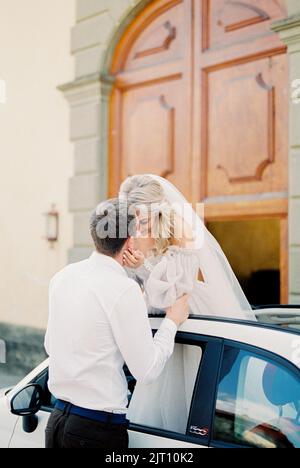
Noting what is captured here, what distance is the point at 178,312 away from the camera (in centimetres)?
254

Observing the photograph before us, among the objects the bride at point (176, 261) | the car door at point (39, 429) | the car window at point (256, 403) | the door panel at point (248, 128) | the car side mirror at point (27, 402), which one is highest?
the door panel at point (248, 128)

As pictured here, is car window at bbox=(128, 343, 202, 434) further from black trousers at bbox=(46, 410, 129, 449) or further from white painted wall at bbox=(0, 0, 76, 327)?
white painted wall at bbox=(0, 0, 76, 327)

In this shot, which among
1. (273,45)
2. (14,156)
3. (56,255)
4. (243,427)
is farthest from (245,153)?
(243,427)

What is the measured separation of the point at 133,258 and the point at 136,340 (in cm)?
48

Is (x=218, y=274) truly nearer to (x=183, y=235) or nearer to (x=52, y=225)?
(x=183, y=235)

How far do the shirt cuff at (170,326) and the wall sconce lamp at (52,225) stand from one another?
548cm

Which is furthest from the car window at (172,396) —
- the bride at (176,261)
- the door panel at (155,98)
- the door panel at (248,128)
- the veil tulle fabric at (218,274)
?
the door panel at (155,98)

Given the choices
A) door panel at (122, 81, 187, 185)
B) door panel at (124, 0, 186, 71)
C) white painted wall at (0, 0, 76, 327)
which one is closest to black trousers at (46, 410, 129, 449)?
door panel at (122, 81, 187, 185)

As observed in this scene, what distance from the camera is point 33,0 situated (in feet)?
27.1

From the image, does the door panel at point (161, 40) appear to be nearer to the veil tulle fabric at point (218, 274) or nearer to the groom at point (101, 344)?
the veil tulle fabric at point (218, 274)

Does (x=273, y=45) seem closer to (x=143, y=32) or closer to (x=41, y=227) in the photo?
(x=143, y=32)

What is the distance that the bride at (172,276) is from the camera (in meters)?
2.59

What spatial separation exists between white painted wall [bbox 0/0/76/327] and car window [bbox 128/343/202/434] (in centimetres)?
516

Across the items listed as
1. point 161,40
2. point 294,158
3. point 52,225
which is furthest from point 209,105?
point 52,225
